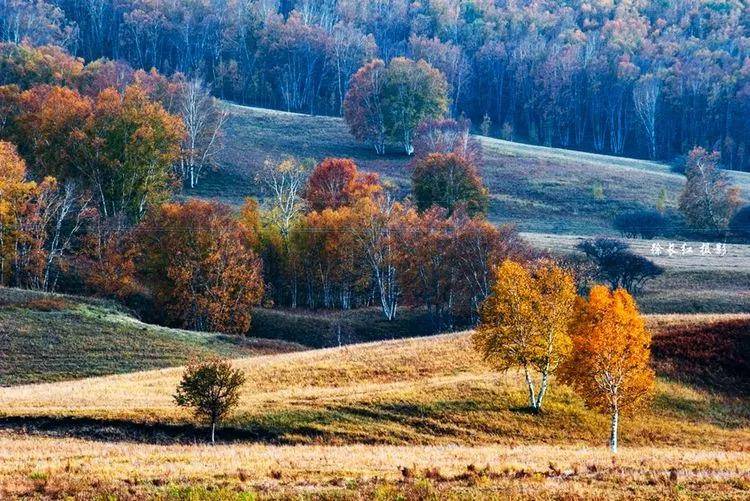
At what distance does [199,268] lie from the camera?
81250 millimetres

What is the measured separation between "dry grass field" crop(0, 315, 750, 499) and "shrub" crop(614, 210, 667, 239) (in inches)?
2126

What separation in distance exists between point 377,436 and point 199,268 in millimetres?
49106

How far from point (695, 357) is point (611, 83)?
150 metres

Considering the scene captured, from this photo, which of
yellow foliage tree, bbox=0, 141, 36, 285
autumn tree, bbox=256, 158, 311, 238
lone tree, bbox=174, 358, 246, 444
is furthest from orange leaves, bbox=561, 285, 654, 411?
yellow foliage tree, bbox=0, 141, 36, 285

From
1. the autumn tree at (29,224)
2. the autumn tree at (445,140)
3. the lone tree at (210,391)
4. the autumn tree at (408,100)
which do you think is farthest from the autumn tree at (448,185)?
the lone tree at (210,391)

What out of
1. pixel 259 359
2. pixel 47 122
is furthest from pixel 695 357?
pixel 47 122

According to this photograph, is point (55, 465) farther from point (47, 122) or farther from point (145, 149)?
point (47, 122)

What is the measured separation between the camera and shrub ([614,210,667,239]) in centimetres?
11169

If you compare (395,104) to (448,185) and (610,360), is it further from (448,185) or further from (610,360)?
(610,360)

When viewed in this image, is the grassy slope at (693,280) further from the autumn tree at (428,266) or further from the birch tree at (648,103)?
the birch tree at (648,103)

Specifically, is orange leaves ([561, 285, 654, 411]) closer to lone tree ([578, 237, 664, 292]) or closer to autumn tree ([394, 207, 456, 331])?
autumn tree ([394, 207, 456, 331])

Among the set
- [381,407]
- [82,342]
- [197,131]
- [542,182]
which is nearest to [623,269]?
[381,407]

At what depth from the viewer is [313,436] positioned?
35.0 metres

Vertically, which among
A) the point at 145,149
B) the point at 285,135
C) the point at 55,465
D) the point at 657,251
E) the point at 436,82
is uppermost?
the point at 436,82
